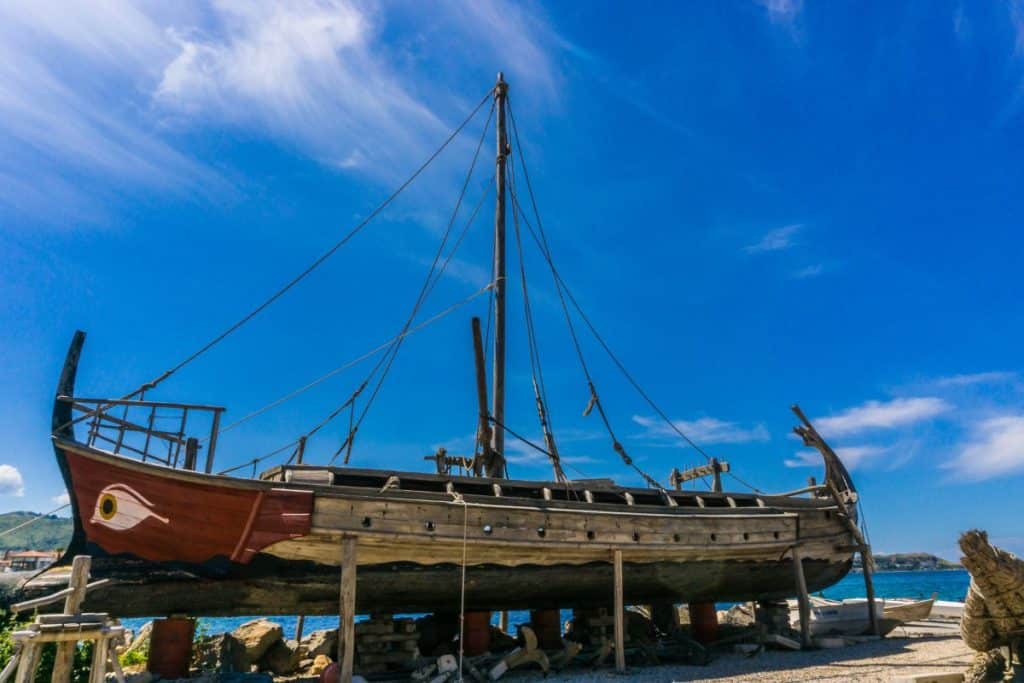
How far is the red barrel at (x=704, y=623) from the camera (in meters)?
16.9

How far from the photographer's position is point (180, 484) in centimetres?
1096

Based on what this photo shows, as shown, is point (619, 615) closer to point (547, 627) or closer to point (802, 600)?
point (547, 627)

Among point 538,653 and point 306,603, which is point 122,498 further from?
point 538,653

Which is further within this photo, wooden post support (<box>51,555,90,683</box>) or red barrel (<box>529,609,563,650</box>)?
red barrel (<box>529,609,563,650</box>)

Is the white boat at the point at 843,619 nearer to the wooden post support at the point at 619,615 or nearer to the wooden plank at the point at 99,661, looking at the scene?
the wooden post support at the point at 619,615

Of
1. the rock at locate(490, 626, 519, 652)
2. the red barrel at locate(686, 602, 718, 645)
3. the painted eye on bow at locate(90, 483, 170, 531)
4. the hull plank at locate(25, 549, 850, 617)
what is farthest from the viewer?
the red barrel at locate(686, 602, 718, 645)

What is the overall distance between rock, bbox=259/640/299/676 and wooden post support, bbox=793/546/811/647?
466 inches

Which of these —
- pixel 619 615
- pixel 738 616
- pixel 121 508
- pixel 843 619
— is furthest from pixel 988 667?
pixel 738 616

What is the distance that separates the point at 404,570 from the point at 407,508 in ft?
4.44

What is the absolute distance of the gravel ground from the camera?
11.2 metres

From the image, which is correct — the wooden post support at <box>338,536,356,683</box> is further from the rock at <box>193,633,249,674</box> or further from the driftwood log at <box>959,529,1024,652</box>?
the driftwood log at <box>959,529,1024,652</box>

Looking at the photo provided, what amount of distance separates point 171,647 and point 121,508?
2767 mm

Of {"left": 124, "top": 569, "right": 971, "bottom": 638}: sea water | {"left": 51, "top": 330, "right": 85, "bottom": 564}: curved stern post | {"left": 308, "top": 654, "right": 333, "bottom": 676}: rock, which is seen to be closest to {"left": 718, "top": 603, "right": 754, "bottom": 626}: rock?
{"left": 124, "top": 569, "right": 971, "bottom": 638}: sea water

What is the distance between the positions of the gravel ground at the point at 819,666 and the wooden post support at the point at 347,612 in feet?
11.1
